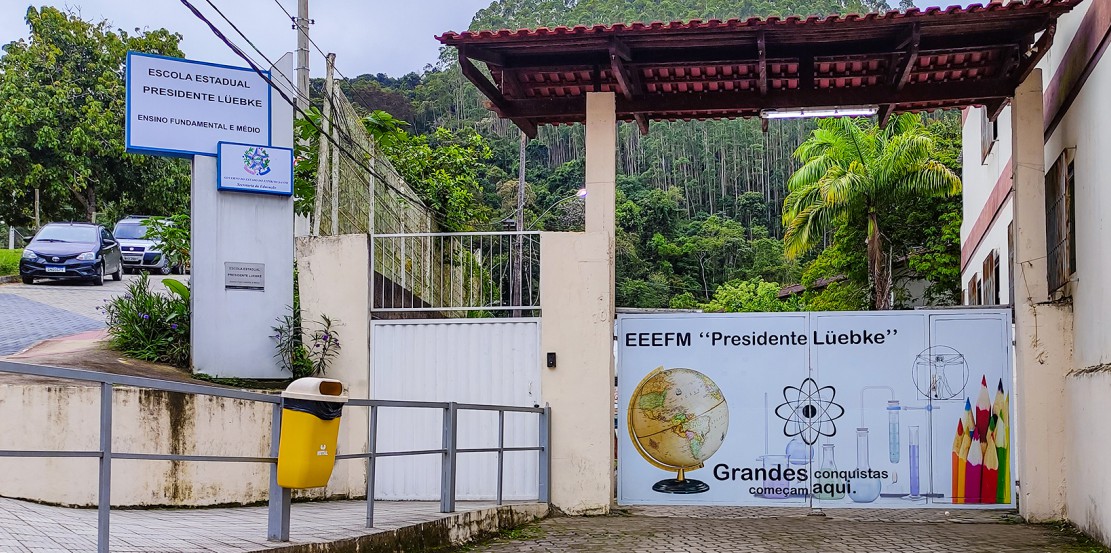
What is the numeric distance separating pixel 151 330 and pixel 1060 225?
388 inches

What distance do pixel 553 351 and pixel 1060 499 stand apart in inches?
204

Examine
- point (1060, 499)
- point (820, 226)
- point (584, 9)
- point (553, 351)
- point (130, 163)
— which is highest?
point (584, 9)

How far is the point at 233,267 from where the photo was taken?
12.0 meters

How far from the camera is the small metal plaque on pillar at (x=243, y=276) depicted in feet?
39.1

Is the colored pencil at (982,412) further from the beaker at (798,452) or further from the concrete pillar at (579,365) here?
the concrete pillar at (579,365)

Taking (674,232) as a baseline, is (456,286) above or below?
Answer: below

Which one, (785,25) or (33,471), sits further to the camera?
(785,25)

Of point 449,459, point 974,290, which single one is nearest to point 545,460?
point 449,459

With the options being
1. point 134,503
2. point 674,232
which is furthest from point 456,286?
point 674,232

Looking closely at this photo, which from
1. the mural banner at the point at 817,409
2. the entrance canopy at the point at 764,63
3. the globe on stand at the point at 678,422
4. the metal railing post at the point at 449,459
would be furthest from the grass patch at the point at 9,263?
the metal railing post at the point at 449,459

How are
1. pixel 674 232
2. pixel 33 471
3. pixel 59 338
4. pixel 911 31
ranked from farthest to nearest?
1. pixel 674 232
2. pixel 59 338
3. pixel 911 31
4. pixel 33 471

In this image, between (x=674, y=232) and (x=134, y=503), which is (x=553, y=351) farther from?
(x=674, y=232)

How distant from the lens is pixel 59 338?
14523 millimetres

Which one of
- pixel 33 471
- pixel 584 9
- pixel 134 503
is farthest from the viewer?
pixel 584 9
